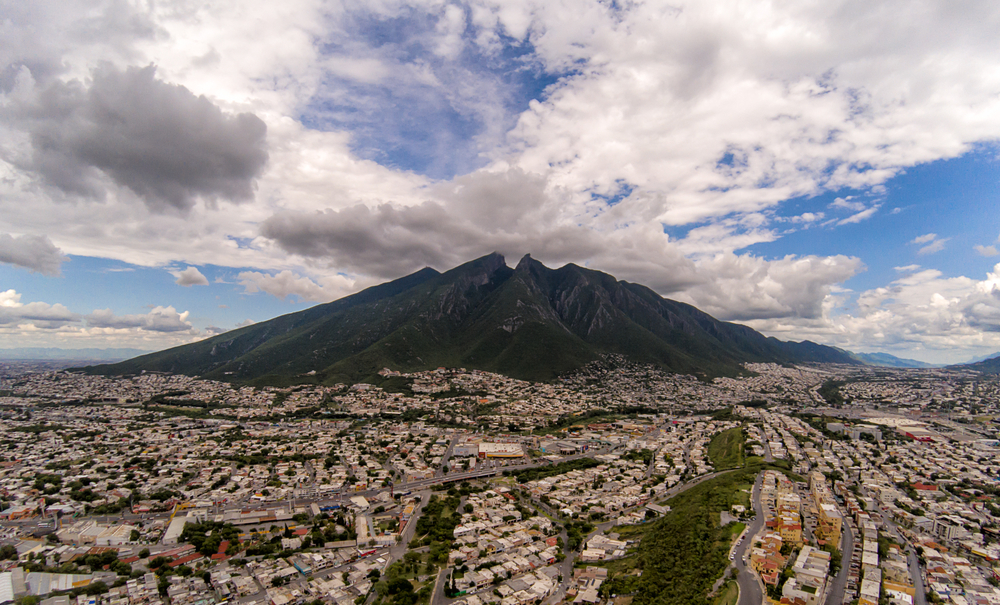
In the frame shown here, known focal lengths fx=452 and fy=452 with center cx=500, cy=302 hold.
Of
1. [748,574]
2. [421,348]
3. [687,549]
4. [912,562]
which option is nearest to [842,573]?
[748,574]

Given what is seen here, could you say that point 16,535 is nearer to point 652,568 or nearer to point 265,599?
point 265,599

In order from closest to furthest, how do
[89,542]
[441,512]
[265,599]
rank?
1. [265,599]
2. [89,542]
3. [441,512]

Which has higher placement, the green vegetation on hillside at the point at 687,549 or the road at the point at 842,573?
the green vegetation on hillside at the point at 687,549

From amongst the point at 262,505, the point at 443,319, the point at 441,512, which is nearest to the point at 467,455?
the point at 441,512

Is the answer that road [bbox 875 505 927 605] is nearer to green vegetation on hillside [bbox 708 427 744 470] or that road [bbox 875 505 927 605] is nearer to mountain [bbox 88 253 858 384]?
green vegetation on hillside [bbox 708 427 744 470]

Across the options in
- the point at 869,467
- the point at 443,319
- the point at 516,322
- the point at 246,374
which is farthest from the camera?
the point at 443,319

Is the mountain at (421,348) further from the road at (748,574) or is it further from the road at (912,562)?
the road at (748,574)

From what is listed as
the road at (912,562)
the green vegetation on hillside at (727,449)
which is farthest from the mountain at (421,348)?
the road at (912,562)

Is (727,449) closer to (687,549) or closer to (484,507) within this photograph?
(687,549)
